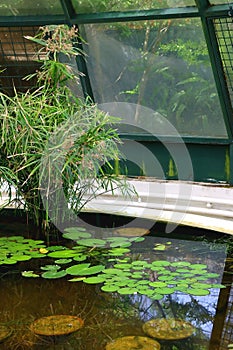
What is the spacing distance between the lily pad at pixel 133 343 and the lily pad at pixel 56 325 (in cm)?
22

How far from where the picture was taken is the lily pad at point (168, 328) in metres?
2.58

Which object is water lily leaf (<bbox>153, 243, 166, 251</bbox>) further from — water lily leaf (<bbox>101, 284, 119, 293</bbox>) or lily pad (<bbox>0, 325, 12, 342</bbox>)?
lily pad (<bbox>0, 325, 12, 342</bbox>)

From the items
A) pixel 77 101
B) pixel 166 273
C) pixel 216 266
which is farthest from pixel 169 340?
pixel 77 101

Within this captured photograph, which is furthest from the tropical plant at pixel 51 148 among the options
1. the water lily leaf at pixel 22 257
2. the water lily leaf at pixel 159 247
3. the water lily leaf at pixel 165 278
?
the water lily leaf at pixel 165 278

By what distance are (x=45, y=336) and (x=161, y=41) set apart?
9.37 ft

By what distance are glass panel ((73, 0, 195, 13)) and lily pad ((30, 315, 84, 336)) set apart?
101 inches

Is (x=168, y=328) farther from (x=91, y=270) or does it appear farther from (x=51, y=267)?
(x=51, y=267)

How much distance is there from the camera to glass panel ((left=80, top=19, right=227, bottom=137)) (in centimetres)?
474

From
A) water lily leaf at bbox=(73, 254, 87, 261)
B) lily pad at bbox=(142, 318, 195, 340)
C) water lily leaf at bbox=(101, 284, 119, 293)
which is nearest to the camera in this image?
lily pad at bbox=(142, 318, 195, 340)

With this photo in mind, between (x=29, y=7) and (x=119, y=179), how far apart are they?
1858 millimetres

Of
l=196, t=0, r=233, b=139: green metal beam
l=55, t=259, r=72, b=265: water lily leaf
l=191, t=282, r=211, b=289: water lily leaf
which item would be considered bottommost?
l=191, t=282, r=211, b=289: water lily leaf

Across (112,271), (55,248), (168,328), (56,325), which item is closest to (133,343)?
(168,328)

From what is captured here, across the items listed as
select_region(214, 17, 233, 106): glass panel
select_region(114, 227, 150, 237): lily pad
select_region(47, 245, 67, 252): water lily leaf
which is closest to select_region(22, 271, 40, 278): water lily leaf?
select_region(47, 245, 67, 252): water lily leaf

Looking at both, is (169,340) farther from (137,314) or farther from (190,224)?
(190,224)
